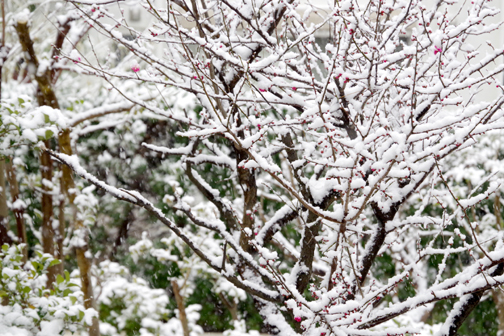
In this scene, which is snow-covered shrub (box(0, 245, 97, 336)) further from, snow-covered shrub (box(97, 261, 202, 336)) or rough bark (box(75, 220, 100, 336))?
snow-covered shrub (box(97, 261, 202, 336))

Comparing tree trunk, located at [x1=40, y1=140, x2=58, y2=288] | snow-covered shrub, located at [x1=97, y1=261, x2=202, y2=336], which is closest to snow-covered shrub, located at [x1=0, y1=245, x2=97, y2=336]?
tree trunk, located at [x1=40, y1=140, x2=58, y2=288]

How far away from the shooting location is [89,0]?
7.86 feet

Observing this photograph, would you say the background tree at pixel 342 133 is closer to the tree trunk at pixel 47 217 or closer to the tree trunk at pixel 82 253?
the tree trunk at pixel 82 253

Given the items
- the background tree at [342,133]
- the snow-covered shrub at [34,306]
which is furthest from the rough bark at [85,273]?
the background tree at [342,133]

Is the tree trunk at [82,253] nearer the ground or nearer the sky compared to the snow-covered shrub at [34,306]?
nearer the sky

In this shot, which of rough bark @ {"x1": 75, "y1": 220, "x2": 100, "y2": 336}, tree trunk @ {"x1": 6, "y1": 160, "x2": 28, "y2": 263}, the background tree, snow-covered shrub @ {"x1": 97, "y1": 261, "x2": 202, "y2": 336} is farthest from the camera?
snow-covered shrub @ {"x1": 97, "y1": 261, "x2": 202, "y2": 336}

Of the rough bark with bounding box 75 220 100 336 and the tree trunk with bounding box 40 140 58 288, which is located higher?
the tree trunk with bounding box 40 140 58 288

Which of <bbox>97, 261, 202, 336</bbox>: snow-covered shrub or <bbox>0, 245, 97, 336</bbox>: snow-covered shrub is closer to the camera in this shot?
<bbox>0, 245, 97, 336</bbox>: snow-covered shrub

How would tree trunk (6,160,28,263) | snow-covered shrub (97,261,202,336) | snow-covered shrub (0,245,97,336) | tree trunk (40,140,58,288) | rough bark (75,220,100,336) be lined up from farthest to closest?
snow-covered shrub (97,261,202,336) → tree trunk (40,140,58,288) → tree trunk (6,160,28,263) → rough bark (75,220,100,336) → snow-covered shrub (0,245,97,336)

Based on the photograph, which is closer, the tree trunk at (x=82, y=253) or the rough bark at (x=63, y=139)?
the rough bark at (x=63, y=139)

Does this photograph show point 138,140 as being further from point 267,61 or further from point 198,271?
point 267,61

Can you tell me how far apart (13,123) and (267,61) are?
4.86 ft

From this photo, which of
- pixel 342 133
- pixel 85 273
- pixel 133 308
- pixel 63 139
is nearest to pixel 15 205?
pixel 63 139

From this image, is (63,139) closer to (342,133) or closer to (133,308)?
(133,308)
